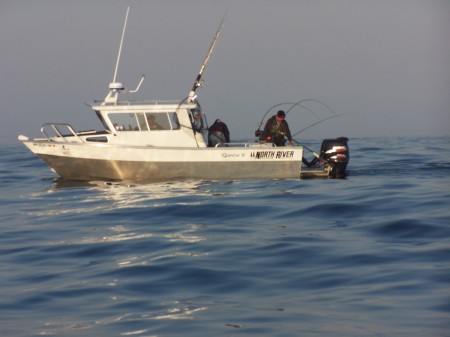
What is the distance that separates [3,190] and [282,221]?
10930 millimetres

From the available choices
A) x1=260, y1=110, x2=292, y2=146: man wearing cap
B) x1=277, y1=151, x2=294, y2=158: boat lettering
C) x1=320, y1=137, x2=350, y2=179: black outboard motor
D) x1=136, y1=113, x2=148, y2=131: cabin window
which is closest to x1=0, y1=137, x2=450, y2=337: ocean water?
x1=277, y1=151, x2=294, y2=158: boat lettering

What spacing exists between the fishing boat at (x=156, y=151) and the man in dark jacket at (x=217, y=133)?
317 mm

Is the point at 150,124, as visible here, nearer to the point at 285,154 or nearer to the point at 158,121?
the point at 158,121

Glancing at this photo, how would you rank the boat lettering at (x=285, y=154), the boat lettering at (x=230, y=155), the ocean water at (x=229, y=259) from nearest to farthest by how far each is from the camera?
the ocean water at (x=229, y=259), the boat lettering at (x=230, y=155), the boat lettering at (x=285, y=154)

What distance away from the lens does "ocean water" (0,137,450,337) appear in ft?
33.8

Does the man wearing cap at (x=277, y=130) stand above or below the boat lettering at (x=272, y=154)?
above

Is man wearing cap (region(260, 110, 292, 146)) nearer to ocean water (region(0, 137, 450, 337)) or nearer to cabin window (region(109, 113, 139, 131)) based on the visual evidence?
ocean water (region(0, 137, 450, 337))

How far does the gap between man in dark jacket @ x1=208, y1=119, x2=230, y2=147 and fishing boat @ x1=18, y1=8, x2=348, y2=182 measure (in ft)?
1.04

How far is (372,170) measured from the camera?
27344mm

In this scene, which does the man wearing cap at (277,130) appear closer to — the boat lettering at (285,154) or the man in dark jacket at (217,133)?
the boat lettering at (285,154)

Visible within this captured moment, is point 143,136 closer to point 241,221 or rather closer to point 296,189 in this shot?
point 296,189

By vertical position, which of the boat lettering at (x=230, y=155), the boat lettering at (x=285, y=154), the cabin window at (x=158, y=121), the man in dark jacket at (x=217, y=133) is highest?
the cabin window at (x=158, y=121)

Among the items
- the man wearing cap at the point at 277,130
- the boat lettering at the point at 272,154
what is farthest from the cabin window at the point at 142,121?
the man wearing cap at the point at 277,130

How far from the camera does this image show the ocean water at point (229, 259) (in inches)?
405
